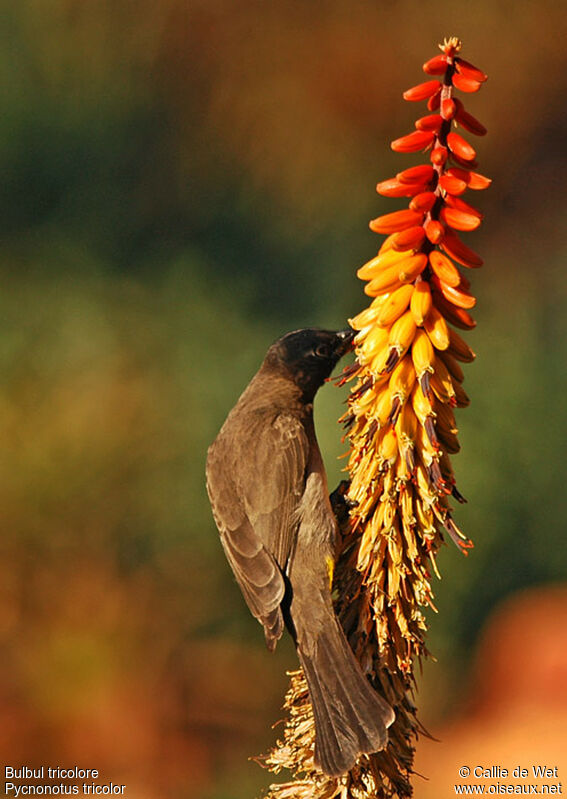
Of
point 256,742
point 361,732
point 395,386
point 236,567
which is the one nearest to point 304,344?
point 236,567

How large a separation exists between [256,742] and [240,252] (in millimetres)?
2545

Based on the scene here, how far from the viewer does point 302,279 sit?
5.50m

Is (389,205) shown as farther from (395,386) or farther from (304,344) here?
(395,386)

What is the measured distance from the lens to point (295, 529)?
337 centimetres

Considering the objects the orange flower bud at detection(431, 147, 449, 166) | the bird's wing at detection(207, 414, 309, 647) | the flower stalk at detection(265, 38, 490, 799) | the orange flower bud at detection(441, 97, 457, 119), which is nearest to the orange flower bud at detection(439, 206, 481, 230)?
the flower stalk at detection(265, 38, 490, 799)

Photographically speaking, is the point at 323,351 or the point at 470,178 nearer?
the point at 470,178

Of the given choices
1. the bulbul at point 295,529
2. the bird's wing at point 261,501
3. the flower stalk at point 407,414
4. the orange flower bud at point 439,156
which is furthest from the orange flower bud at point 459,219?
the bird's wing at point 261,501

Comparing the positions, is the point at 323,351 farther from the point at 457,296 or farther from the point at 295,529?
the point at 457,296

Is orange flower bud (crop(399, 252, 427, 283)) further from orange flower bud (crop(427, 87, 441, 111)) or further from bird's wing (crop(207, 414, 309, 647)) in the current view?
bird's wing (crop(207, 414, 309, 647))

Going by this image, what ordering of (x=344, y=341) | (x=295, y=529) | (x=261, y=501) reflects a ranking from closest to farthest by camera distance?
(x=295, y=529) → (x=261, y=501) → (x=344, y=341)

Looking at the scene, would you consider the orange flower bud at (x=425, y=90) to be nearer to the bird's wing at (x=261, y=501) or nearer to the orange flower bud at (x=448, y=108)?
the orange flower bud at (x=448, y=108)

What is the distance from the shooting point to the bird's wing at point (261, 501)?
10.9 ft

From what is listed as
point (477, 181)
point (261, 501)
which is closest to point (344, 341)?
point (261, 501)

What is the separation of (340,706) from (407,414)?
777mm
